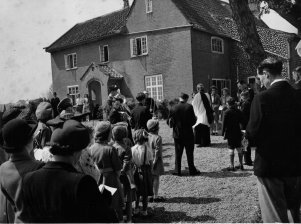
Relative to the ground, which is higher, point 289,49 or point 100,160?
point 289,49

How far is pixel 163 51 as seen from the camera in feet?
86.2

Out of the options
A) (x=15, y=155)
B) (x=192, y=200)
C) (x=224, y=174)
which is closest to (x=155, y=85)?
(x=224, y=174)

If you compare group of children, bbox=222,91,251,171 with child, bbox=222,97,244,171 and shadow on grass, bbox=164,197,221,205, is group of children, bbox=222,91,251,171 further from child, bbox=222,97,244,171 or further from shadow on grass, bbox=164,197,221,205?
shadow on grass, bbox=164,197,221,205

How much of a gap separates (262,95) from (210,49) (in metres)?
24.1

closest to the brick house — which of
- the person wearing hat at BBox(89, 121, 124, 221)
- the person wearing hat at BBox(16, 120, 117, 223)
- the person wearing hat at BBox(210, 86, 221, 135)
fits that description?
the person wearing hat at BBox(210, 86, 221, 135)

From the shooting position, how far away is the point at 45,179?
90.1 inches

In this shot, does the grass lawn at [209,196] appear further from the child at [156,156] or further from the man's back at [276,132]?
the man's back at [276,132]

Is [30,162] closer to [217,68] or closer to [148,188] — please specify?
[148,188]

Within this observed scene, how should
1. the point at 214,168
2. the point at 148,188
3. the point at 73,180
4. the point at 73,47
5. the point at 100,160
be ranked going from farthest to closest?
the point at 73,47
the point at 214,168
the point at 148,188
the point at 100,160
the point at 73,180

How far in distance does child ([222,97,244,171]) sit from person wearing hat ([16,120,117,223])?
706cm

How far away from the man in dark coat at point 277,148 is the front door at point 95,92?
84.5 feet

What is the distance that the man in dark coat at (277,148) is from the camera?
3.56 m

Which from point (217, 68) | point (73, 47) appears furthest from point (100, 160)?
point (73, 47)

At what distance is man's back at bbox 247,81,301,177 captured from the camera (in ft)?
11.7
